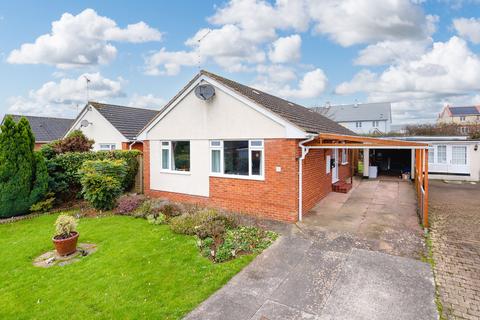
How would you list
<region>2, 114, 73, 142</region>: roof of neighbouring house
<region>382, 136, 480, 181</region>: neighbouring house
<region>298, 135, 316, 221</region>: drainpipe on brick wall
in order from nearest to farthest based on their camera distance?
<region>298, 135, 316, 221</region>: drainpipe on brick wall < <region>382, 136, 480, 181</region>: neighbouring house < <region>2, 114, 73, 142</region>: roof of neighbouring house

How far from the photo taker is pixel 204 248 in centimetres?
708

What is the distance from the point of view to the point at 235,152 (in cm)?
1050

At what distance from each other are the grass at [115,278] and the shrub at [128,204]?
2.24 metres

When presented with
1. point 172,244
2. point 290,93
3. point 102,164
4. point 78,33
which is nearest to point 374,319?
point 172,244

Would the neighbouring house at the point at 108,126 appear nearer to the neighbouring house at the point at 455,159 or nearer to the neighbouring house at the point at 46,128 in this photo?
the neighbouring house at the point at 46,128

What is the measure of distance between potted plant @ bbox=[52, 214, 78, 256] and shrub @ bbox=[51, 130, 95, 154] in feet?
24.2

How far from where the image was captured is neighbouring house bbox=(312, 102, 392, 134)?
5488cm

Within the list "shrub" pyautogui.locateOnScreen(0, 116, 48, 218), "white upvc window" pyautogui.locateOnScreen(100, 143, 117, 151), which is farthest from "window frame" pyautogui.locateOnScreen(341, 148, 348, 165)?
"shrub" pyautogui.locateOnScreen(0, 116, 48, 218)

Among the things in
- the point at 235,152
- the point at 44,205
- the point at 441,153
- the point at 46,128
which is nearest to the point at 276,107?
the point at 235,152

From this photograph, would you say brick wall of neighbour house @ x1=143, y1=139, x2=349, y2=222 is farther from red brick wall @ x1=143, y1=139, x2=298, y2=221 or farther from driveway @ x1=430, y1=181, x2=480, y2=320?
driveway @ x1=430, y1=181, x2=480, y2=320

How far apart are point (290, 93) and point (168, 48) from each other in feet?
79.1

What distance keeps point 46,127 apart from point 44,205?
26.2 m

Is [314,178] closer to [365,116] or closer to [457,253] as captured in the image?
[457,253]

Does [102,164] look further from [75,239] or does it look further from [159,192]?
[75,239]
